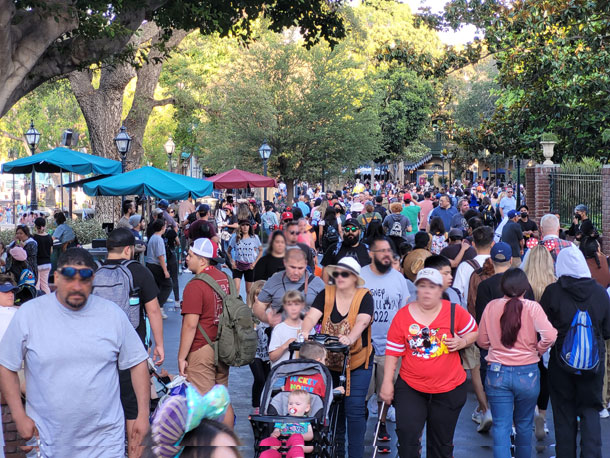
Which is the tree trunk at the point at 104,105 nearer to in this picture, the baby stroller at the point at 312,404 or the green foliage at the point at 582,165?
the green foliage at the point at 582,165

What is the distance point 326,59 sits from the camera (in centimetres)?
3919

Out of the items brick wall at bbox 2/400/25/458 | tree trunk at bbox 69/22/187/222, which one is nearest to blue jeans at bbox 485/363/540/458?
brick wall at bbox 2/400/25/458

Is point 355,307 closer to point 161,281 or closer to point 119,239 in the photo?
point 119,239

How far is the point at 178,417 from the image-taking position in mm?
2713

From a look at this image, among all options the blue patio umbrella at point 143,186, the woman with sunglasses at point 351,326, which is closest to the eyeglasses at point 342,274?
the woman with sunglasses at point 351,326

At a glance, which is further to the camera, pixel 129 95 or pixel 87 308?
pixel 129 95

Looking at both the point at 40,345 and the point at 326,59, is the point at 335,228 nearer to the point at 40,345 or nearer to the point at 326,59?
the point at 40,345

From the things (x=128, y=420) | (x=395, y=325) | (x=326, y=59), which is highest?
(x=326, y=59)

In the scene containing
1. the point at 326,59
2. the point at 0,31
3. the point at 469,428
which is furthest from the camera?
the point at 326,59

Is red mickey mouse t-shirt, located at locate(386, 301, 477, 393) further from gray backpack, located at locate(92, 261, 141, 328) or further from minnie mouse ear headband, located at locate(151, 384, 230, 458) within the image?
minnie mouse ear headband, located at locate(151, 384, 230, 458)

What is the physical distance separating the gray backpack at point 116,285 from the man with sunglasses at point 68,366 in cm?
174

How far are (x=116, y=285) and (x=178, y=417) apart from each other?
4151 mm

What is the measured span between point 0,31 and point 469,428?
7092 mm

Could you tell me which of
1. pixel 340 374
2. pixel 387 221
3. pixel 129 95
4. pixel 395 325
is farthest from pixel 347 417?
pixel 129 95
